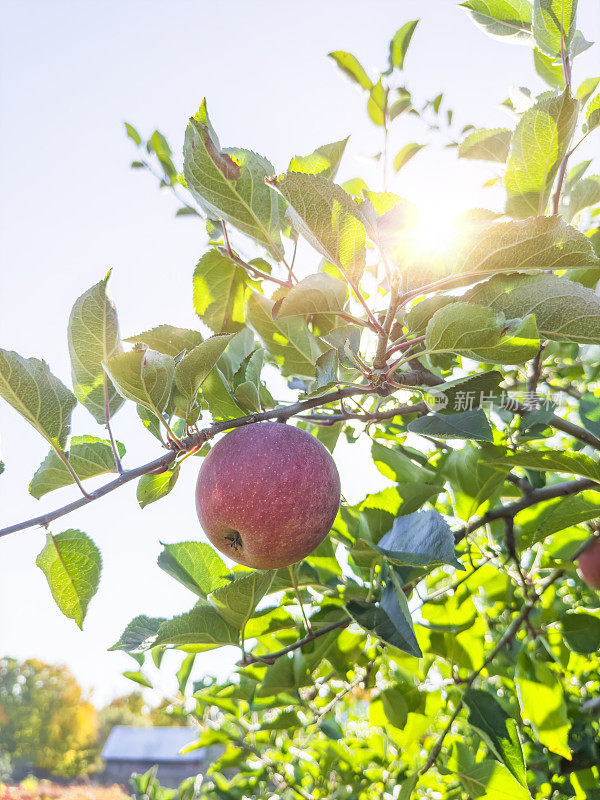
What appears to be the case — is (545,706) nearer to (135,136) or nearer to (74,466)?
(74,466)

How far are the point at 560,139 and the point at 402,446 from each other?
846mm

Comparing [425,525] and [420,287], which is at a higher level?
[420,287]

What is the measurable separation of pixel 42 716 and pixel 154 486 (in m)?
34.6

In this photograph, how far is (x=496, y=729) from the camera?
47.2 inches

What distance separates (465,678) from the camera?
1.51 meters

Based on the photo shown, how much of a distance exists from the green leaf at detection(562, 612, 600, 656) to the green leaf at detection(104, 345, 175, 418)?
1230 mm

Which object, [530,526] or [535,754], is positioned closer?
[530,526]

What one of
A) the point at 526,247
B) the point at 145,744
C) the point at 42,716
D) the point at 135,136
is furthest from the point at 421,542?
the point at 42,716

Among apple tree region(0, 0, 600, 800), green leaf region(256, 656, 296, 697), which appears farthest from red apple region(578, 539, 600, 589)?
green leaf region(256, 656, 296, 697)

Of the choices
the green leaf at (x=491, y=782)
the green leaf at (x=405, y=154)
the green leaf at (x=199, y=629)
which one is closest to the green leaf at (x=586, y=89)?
the green leaf at (x=405, y=154)

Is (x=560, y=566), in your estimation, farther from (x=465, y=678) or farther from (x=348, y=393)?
(x=348, y=393)

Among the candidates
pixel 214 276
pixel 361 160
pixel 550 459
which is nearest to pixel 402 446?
pixel 550 459

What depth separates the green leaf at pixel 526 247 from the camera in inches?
29.7

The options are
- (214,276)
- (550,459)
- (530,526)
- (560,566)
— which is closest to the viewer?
(550,459)
